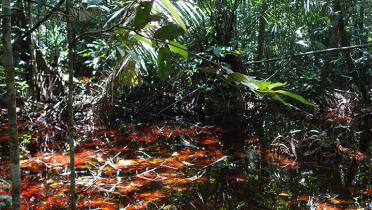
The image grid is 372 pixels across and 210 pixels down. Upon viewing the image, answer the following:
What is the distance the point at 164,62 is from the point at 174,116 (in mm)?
4435

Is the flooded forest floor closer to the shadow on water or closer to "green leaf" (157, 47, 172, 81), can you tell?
the shadow on water

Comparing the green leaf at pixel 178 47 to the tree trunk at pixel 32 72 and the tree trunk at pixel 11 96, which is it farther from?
the tree trunk at pixel 32 72

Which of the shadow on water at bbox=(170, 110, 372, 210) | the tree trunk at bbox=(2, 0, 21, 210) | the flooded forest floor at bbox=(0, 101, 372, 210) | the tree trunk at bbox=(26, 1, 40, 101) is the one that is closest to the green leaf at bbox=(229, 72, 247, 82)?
the tree trunk at bbox=(2, 0, 21, 210)

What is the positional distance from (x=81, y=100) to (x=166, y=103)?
3.52 ft

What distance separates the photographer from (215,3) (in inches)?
227

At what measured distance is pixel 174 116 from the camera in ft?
17.3

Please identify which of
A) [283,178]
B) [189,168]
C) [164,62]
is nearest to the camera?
[164,62]

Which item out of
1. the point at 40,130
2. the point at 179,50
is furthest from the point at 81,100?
the point at 179,50

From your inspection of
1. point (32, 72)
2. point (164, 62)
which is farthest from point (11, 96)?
point (32, 72)

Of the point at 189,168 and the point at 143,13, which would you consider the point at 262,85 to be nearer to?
the point at 143,13

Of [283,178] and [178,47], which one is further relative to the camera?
[283,178]

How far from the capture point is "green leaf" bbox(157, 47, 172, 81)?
0.82 metres

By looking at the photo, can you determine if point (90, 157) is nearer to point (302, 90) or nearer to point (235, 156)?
point (235, 156)

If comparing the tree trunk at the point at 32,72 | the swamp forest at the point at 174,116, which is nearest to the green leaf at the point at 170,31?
the swamp forest at the point at 174,116
